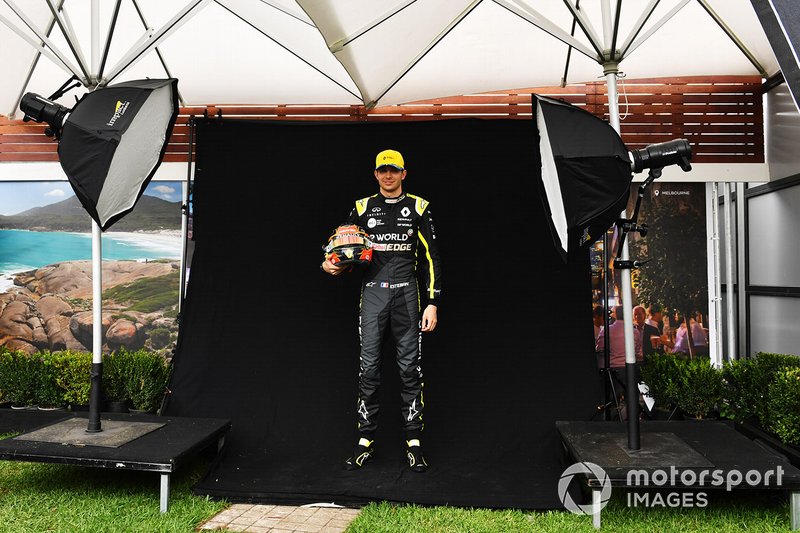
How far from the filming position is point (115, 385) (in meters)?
3.94

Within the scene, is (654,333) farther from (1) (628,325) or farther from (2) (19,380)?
(2) (19,380)

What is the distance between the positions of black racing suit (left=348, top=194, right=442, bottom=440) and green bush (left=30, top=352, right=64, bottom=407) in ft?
7.44

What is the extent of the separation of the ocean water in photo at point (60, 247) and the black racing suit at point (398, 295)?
198 centimetres

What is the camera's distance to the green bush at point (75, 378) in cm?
398

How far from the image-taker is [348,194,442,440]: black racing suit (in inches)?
133

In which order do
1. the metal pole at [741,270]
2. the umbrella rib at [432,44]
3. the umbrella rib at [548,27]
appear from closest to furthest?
the umbrella rib at [548,27]
the umbrella rib at [432,44]
the metal pole at [741,270]

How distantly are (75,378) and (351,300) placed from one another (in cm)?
201

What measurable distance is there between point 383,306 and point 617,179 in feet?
5.04

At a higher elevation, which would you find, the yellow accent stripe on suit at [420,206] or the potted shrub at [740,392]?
the yellow accent stripe on suit at [420,206]

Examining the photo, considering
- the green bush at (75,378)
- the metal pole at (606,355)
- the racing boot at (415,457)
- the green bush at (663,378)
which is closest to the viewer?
the racing boot at (415,457)

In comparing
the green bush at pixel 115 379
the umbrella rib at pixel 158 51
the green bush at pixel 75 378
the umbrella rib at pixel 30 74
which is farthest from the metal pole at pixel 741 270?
the umbrella rib at pixel 30 74

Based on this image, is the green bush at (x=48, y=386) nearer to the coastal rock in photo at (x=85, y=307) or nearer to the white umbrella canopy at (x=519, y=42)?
the coastal rock in photo at (x=85, y=307)
